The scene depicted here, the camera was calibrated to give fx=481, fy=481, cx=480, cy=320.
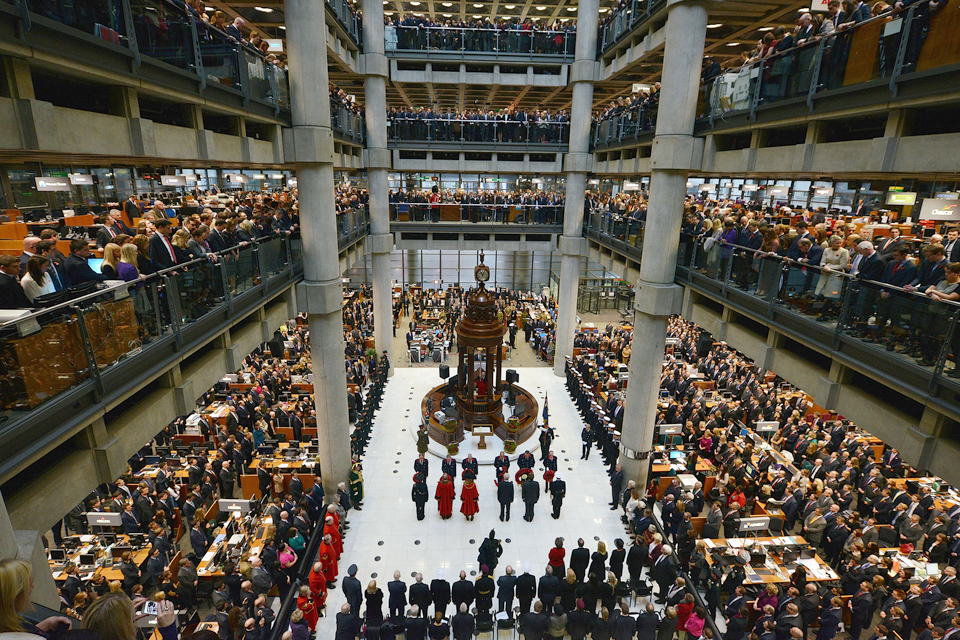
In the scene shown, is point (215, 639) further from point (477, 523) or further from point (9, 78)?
point (9, 78)

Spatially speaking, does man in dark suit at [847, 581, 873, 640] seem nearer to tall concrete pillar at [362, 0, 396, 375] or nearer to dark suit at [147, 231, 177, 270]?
dark suit at [147, 231, 177, 270]

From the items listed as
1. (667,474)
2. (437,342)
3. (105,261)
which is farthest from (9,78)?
(437,342)

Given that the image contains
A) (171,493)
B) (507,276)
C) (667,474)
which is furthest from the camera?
(507,276)

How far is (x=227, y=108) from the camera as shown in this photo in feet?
28.3

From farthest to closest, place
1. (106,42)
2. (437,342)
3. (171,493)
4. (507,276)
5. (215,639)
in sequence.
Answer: (507,276)
(437,342)
(171,493)
(215,639)
(106,42)

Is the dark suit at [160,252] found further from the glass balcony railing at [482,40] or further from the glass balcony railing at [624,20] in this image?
the glass balcony railing at [482,40]

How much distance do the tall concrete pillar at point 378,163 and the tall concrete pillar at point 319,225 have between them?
8088 millimetres

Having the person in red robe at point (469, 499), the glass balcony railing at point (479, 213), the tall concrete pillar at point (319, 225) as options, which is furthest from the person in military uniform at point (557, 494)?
the glass balcony railing at point (479, 213)

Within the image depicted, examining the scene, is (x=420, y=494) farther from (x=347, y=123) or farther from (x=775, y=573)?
(x=347, y=123)

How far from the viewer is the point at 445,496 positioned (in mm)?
12992

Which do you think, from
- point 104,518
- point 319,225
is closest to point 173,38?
point 319,225

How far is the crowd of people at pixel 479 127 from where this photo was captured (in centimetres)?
2202

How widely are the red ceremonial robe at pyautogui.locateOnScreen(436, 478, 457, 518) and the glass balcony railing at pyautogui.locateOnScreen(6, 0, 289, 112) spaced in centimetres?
1006

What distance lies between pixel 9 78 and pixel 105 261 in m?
2.23
